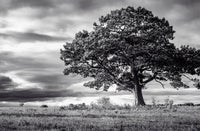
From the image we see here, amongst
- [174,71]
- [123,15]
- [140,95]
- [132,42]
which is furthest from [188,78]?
[123,15]

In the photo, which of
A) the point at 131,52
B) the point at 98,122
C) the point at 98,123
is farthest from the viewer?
the point at 131,52

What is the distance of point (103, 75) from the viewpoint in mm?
43562

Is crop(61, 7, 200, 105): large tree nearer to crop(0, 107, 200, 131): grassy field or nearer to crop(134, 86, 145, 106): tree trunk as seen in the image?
crop(134, 86, 145, 106): tree trunk

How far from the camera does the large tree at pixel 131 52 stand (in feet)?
126

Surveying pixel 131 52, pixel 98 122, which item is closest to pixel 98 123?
pixel 98 122

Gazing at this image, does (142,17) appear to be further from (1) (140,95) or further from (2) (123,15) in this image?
(1) (140,95)

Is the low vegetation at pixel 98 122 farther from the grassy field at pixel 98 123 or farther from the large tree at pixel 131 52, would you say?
the large tree at pixel 131 52

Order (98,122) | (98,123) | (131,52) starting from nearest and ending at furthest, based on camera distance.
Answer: (98,123)
(98,122)
(131,52)

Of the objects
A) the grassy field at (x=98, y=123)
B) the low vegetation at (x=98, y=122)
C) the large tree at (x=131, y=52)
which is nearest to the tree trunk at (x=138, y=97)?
the large tree at (x=131, y=52)

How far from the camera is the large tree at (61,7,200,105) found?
38.4 meters

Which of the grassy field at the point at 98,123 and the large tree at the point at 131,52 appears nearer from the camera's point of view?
the grassy field at the point at 98,123

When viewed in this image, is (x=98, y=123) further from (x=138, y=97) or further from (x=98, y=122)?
(x=138, y=97)

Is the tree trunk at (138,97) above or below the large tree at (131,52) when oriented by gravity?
below

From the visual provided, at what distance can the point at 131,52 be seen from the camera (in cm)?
3841
